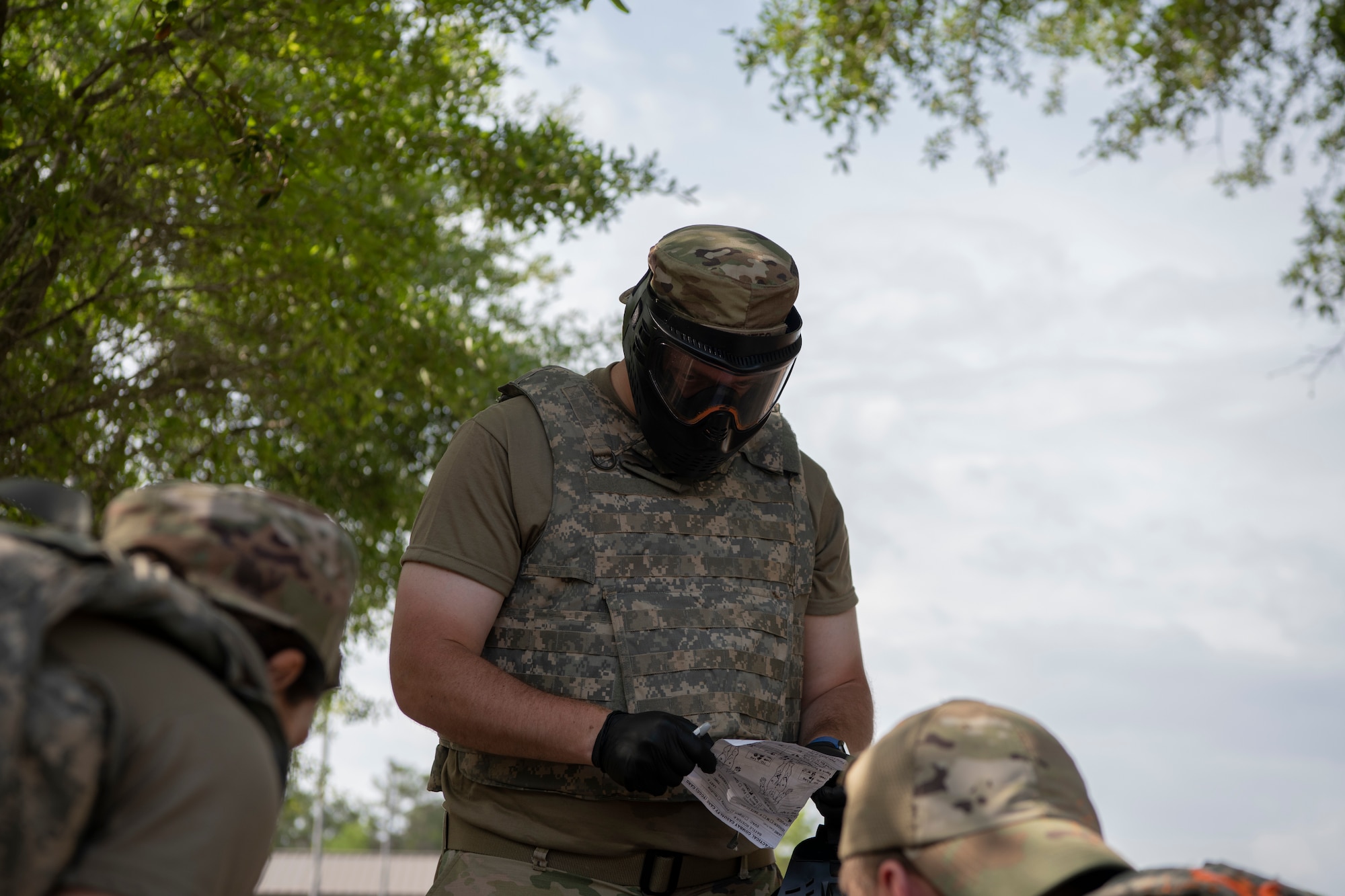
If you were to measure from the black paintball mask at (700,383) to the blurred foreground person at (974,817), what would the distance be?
4.63 ft

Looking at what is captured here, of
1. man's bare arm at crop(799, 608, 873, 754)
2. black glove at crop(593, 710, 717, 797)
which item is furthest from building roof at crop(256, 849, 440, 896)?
black glove at crop(593, 710, 717, 797)

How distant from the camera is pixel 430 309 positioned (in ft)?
30.0

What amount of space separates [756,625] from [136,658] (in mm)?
1953

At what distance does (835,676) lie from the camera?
3371mm

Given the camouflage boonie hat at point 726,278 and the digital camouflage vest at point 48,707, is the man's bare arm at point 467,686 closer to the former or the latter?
the camouflage boonie hat at point 726,278

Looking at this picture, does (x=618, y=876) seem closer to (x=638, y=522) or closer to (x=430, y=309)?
(x=638, y=522)

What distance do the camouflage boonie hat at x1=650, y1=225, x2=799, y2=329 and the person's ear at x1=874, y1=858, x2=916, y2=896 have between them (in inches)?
65.5

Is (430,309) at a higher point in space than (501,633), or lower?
higher

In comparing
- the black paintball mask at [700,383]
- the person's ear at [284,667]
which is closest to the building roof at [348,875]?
the black paintball mask at [700,383]

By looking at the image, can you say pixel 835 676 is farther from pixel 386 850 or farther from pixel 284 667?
pixel 386 850

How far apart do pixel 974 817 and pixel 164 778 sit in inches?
38.7

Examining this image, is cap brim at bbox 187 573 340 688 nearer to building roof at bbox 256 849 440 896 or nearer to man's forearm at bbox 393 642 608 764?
man's forearm at bbox 393 642 608 764

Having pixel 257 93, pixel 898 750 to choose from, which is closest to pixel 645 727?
pixel 898 750

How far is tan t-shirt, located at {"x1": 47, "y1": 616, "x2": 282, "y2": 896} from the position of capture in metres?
1.28
